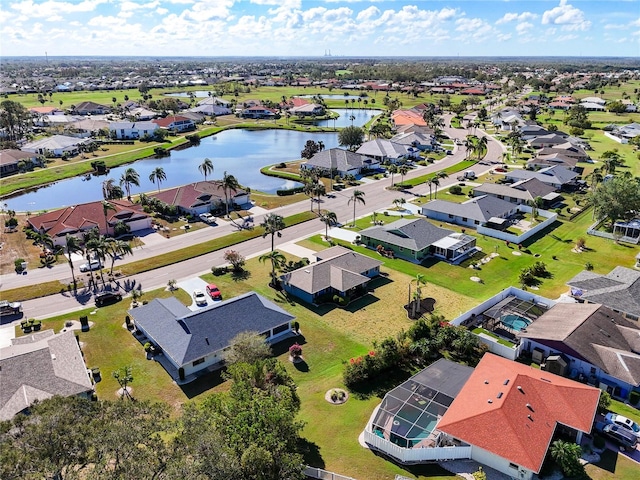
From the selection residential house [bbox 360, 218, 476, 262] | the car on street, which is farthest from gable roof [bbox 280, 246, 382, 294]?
the car on street

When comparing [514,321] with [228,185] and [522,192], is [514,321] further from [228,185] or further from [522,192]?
[228,185]

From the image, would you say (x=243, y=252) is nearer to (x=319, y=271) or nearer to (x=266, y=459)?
(x=319, y=271)

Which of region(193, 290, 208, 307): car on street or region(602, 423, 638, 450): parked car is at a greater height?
region(602, 423, 638, 450): parked car

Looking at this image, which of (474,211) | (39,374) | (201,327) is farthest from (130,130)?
(39,374)

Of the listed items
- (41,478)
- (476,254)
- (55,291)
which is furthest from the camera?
(476,254)

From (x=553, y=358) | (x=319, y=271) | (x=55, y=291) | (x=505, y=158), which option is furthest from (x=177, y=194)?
(x=505, y=158)

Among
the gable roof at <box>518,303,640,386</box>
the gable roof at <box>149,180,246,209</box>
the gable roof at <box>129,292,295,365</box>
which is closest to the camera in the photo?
the gable roof at <box>518,303,640,386</box>

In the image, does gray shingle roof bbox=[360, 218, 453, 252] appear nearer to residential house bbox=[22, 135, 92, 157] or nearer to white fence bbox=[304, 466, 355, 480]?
white fence bbox=[304, 466, 355, 480]

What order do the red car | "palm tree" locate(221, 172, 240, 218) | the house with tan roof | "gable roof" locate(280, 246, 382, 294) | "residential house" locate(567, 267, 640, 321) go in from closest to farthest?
1. the house with tan roof
2. "residential house" locate(567, 267, 640, 321)
3. "gable roof" locate(280, 246, 382, 294)
4. the red car
5. "palm tree" locate(221, 172, 240, 218)
